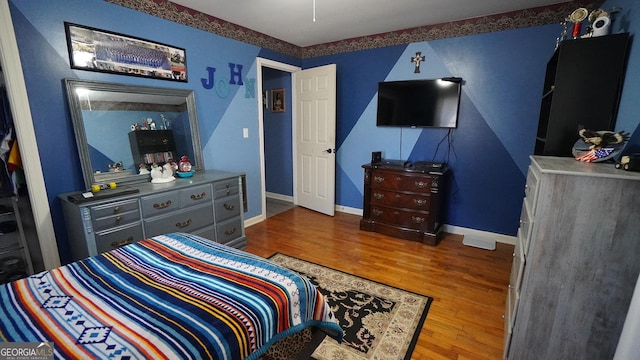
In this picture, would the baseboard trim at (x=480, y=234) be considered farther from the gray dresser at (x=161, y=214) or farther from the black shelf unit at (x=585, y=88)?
the gray dresser at (x=161, y=214)

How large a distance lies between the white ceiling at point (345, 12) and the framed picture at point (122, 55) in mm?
516

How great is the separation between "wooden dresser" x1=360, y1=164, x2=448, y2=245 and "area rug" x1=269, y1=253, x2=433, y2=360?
110 cm

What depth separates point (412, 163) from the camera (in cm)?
346

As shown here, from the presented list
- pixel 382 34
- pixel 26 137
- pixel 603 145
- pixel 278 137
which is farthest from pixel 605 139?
pixel 278 137

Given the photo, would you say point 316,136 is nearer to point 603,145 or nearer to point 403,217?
point 403,217

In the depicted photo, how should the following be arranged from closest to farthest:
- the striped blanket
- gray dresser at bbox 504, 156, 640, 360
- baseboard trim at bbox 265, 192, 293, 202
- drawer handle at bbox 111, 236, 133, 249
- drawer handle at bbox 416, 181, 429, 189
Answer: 1. the striped blanket
2. gray dresser at bbox 504, 156, 640, 360
3. drawer handle at bbox 111, 236, 133, 249
4. drawer handle at bbox 416, 181, 429, 189
5. baseboard trim at bbox 265, 192, 293, 202

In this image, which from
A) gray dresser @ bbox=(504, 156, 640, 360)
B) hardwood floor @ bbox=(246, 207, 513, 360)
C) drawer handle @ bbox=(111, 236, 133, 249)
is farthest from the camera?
drawer handle @ bbox=(111, 236, 133, 249)

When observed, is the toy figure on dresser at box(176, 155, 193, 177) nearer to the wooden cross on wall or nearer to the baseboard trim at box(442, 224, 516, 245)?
the wooden cross on wall

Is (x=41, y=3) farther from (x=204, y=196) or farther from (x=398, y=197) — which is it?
(x=398, y=197)

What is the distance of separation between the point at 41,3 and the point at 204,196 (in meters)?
1.78

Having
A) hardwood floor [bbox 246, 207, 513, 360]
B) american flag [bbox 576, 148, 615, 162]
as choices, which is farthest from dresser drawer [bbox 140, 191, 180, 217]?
american flag [bbox 576, 148, 615, 162]

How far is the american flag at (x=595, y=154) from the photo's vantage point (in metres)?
1.47

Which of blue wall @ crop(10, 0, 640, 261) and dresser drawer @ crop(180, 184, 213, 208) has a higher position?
blue wall @ crop(10, 0, 640, 261)

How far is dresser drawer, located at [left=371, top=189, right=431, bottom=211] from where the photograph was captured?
10.4 ft
